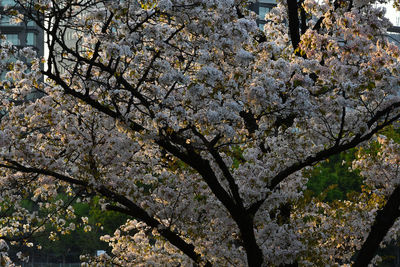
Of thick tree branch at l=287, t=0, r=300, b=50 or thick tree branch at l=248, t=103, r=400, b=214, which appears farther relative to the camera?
thick tree branch at l=287, t=0, r=300, b=50

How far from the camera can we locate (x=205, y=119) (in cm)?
1110

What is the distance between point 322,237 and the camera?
1666 cm

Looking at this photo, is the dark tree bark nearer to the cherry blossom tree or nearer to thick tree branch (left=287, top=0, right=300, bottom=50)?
the cherry blossom tree

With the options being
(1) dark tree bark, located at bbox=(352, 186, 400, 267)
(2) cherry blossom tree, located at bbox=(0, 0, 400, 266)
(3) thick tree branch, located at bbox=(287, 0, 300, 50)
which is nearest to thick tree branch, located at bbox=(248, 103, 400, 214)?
(2) cherry blossom tree, located at bbox=(0, 0, 400, 266)

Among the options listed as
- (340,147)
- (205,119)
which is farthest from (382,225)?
(205,119)

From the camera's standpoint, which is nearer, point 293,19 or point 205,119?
point 205,119

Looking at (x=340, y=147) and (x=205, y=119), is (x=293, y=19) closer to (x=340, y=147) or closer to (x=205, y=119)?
(x=340, y=147)

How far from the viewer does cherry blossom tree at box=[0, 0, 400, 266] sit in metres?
11.5

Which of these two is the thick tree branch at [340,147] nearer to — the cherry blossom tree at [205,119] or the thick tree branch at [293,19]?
the cherry blossom tree at [205,119]

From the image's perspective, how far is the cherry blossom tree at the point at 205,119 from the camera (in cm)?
1149

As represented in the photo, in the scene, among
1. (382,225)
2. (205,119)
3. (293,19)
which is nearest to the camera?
(205,119)

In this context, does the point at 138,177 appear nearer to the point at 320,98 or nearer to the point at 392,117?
the point at 320,98

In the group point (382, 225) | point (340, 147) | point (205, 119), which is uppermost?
point (340, 147)

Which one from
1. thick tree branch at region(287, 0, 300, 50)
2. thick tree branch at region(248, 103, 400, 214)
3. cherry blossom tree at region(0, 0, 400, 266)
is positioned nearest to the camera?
cherry blossom tree at region(0, 0, 400, 266)
